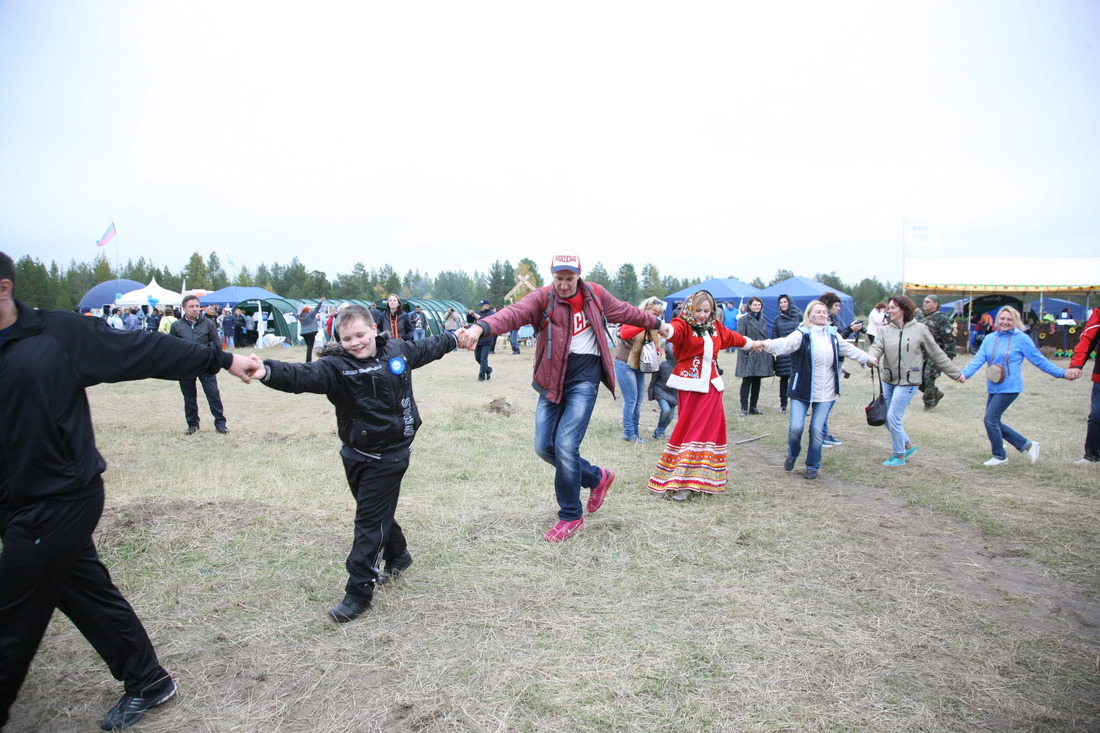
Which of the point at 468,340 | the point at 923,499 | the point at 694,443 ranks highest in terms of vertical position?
the point at 468,340

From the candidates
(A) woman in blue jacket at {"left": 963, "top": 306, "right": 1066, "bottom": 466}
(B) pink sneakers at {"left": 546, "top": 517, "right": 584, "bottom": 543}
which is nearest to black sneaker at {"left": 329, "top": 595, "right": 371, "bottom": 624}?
(B) pink sneakers at {"left": 546, "top": 517, "right": 584, "bottom": 543}

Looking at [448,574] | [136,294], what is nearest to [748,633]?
[448,574]

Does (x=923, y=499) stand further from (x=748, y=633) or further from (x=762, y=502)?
(x=748, y=633)

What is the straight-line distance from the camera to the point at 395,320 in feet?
44.0

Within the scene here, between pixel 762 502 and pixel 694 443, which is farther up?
pixel 694 443

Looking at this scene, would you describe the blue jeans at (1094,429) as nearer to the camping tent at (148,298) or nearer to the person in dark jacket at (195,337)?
the person in dark jacket at (195,337)

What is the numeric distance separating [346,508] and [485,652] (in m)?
2.58

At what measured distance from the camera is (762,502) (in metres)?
5.75

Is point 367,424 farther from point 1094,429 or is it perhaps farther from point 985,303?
point 985,303

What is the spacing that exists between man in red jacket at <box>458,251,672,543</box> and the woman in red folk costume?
1379mm

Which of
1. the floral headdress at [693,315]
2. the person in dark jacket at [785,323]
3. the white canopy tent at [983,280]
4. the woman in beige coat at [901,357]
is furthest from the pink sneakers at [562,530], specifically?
the white canopy tent at [983,280]

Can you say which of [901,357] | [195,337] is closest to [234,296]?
[195,337]

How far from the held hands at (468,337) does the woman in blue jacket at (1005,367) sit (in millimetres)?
5685

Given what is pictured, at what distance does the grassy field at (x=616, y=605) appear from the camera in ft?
9.21
